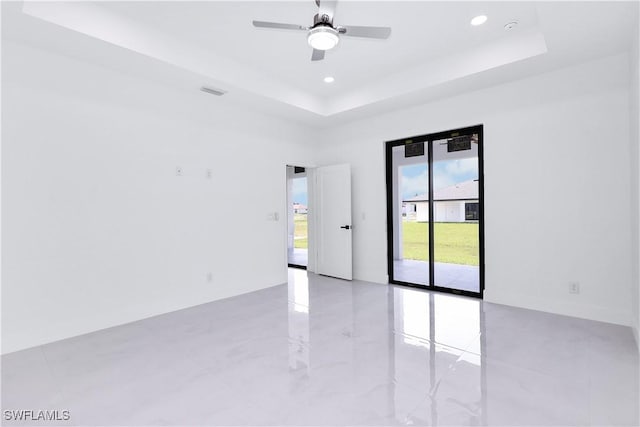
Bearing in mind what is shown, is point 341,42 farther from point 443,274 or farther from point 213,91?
point 443,274

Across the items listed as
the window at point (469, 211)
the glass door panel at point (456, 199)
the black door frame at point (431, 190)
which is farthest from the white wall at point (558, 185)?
the window at point (469, 211)

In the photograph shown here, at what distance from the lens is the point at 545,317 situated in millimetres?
3592

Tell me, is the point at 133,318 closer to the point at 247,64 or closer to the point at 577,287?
the point at 247,64

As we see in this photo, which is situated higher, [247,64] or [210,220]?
[247,64]

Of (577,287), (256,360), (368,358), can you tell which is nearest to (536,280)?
(577,287)

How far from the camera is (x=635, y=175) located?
298 cm

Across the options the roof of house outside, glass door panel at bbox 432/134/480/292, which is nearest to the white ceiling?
glass door panel at bbox 432/134/480/292

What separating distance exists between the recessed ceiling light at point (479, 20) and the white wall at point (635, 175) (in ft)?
3.83

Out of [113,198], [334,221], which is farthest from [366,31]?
[334,221]

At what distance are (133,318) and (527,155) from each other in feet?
16.5

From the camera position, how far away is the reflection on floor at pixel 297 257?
7.61 meters

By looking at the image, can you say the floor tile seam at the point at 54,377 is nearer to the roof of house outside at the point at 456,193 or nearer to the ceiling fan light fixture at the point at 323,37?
the ceiling fan light fixture at the point at 323,37

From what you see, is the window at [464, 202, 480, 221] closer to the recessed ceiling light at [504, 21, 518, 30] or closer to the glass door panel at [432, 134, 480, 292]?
the glass door panel at [432, 134, 480, 292]

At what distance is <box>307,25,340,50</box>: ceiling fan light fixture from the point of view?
2496mm
